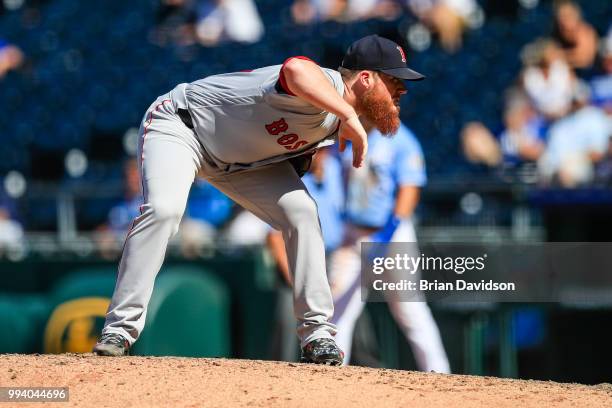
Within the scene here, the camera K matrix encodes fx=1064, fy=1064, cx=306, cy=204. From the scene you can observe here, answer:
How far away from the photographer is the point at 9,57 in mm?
11547

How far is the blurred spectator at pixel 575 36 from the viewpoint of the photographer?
353 inches

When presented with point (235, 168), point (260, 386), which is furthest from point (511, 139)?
point (260, 386)

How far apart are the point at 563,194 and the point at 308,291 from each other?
287 centimetres

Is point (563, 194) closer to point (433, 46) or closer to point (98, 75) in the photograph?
point (433, 46)

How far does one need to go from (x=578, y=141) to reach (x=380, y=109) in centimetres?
422

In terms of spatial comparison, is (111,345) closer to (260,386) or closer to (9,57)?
(260,386)

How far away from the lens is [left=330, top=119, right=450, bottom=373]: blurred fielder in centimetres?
654

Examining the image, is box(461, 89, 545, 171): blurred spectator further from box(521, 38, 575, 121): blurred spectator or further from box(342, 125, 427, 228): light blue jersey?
box(342, 125, 427, 228): light blue jersey

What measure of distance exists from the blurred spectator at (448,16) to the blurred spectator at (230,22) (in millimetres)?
1714

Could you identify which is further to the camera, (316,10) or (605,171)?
(316,10)

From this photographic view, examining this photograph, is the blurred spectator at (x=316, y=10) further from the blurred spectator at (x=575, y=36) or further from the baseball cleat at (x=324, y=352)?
the baseball cleat at (x=324, y=352)

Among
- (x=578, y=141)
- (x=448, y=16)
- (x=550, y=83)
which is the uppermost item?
(x=448, y=16)

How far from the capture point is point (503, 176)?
325 inches

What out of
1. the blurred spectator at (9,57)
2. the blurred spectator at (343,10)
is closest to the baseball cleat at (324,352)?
the blurred spectator at (343,10)
